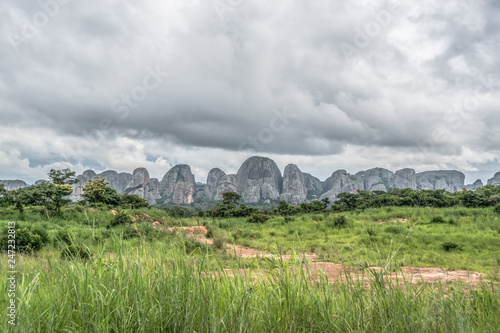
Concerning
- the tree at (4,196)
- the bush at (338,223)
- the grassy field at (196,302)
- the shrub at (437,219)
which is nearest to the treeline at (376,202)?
the bush at (338,223)

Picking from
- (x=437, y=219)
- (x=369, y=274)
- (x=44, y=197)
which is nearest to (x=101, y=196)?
(x=44, y=197)

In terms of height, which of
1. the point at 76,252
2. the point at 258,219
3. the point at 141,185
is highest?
the point at 141,185

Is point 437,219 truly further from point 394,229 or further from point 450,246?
point 450,246

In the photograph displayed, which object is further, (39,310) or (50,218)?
(50,218)

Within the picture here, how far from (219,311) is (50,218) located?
17.7m

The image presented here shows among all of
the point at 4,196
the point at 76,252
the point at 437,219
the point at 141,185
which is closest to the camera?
the point at 76,252

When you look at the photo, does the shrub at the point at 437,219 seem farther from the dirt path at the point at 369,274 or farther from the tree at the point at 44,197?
the tree at the point at 44,197

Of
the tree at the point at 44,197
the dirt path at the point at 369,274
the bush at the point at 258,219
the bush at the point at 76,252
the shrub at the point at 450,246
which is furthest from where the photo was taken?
the bush at the point at 258,219

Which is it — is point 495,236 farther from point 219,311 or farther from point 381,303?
point 219,311

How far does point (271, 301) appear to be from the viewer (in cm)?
213

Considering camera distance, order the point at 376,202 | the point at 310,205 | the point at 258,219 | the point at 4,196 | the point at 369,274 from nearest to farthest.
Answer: the point at 369,274 < the point at 4,196 < the point at 258,219 < the point at 376,202 < the point at 310,205

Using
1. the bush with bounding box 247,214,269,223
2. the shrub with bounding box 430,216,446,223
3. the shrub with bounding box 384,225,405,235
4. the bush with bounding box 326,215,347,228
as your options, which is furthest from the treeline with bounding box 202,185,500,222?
the shrub with bounding box 430,216,446,223

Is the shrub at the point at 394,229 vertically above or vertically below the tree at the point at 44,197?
below

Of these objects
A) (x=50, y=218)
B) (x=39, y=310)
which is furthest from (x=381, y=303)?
(x=50, y=218)
